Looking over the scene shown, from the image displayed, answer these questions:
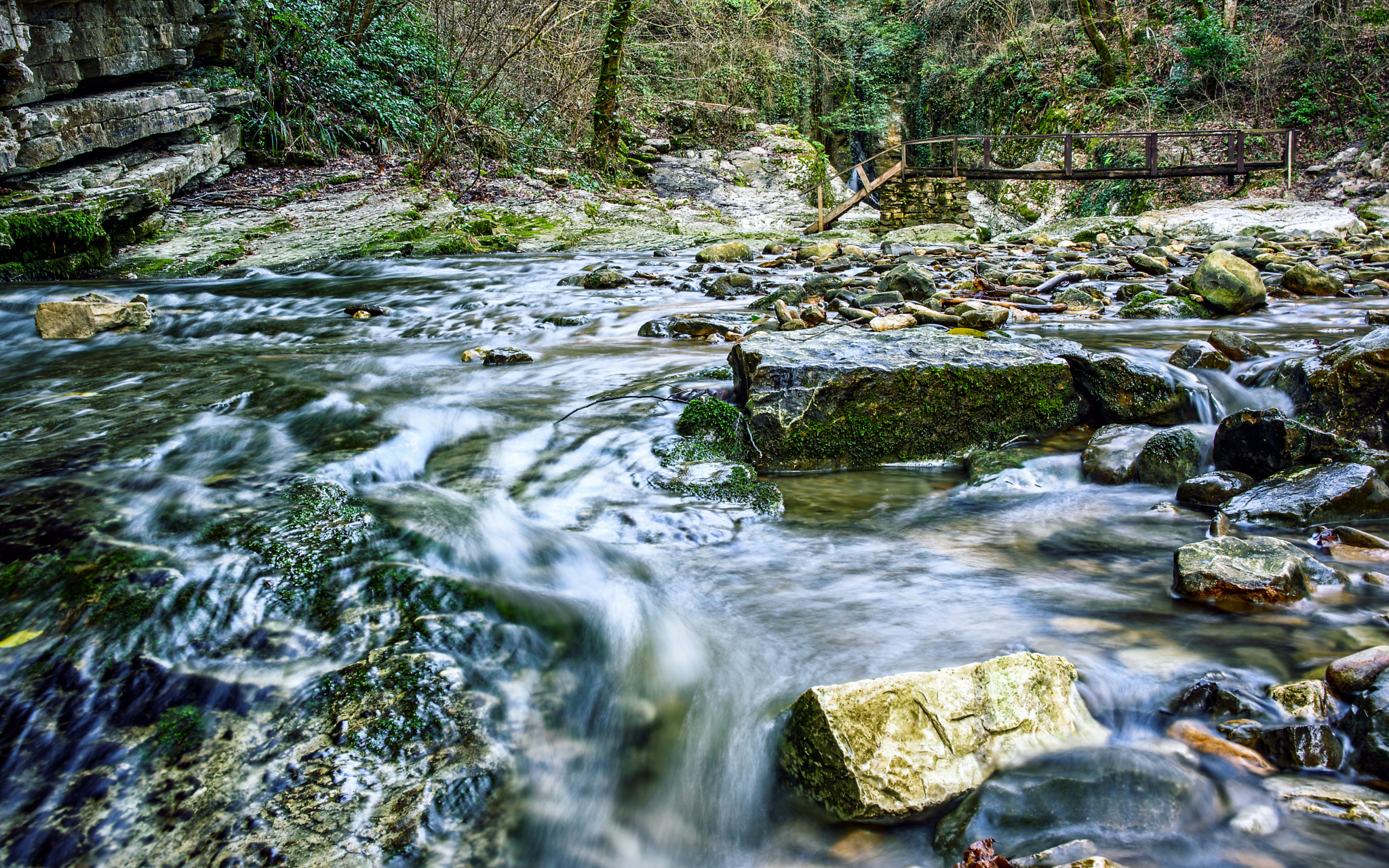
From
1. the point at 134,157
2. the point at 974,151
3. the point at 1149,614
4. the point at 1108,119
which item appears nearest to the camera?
the point at 1149,614

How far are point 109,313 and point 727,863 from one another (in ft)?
24.8

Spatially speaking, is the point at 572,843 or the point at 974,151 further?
the point at 974,151

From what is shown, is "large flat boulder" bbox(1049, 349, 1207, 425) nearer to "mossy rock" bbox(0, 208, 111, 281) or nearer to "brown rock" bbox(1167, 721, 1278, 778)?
"brown rock" bbox(1167, 721, 1278, 778)

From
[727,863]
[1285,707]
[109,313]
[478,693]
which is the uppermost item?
[109,313]

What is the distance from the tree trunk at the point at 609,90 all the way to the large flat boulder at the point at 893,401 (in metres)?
14.3

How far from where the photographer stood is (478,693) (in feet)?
6.67

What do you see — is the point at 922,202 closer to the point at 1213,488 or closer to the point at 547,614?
the point at 1213,488

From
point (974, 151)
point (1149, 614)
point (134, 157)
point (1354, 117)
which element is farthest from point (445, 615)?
point (974, 151)

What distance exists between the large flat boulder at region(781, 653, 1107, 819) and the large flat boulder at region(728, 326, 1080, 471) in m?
1.97

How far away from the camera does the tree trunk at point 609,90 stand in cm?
1591

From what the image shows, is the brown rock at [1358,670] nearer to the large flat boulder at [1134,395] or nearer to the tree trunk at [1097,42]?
the large flat boulder at [1134,395]

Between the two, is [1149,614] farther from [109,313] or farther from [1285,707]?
[109,313]

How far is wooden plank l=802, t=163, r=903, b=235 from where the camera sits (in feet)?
54.3

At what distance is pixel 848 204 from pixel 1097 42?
29.1 ft
